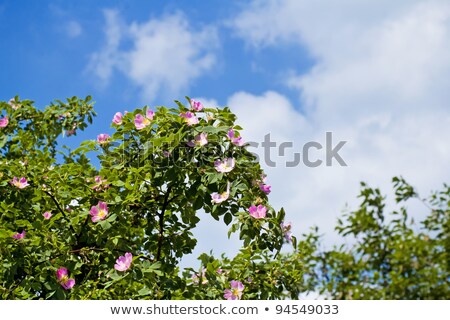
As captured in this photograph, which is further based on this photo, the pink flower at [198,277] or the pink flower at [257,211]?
the pink flower at [198,277]

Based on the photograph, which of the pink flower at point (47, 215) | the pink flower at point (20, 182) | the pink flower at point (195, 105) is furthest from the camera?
the pink flower at point (20, 182)

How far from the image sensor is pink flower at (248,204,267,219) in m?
3.58

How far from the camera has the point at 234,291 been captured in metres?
3.72

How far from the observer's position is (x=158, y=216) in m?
4.14

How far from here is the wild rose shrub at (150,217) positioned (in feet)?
12.1

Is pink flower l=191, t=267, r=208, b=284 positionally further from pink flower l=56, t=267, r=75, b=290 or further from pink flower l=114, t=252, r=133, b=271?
pink flower l=56, t=267, r=75, b=290

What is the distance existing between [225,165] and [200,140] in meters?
0.22

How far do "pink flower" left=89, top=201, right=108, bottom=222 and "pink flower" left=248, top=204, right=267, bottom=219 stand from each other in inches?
33.8

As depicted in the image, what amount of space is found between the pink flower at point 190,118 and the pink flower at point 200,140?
0.28 feet

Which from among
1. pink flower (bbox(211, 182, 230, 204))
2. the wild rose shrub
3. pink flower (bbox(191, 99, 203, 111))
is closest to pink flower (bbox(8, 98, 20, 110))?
the wild rose shrub

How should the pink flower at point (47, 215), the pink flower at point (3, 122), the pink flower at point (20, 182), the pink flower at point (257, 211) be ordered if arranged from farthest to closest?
the pink flower at point (3, 122), the pink flower at point (20, 182), the pink flower at point (47, 215), the pink flower at point (257, 211)

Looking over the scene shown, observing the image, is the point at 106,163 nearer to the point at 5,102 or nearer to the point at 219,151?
the point at 219,151

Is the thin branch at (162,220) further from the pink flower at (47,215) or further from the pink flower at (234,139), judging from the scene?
the pink flower at (47,215)

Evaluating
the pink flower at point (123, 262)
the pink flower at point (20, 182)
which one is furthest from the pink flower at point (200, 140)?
the pink flower at point (20, 182)
